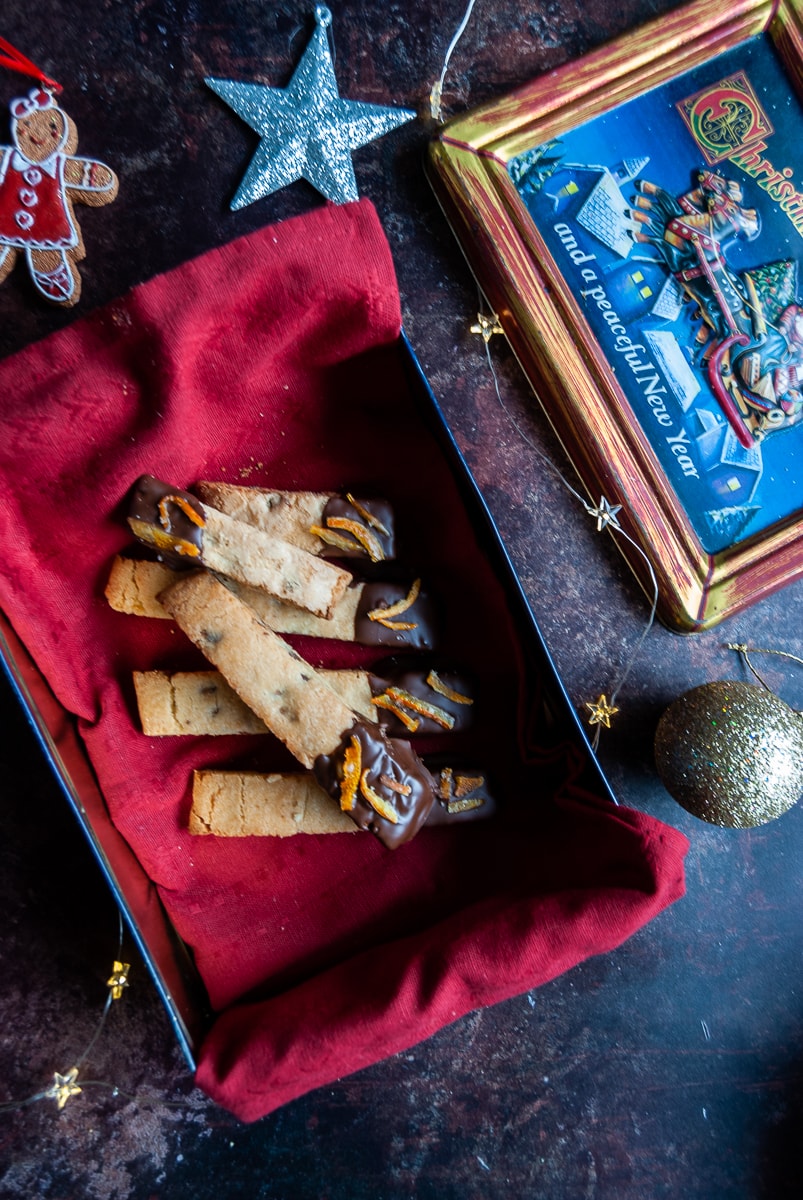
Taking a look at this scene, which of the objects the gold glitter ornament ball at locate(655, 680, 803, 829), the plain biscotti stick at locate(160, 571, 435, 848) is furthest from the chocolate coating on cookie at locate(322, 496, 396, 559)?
the gold glitter ornament ball at locate(655, 680, 803, 829)

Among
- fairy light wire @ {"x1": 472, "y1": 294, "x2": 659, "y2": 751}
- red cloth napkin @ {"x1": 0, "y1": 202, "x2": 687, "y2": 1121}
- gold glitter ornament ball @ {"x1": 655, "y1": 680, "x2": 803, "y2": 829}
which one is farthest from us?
fairy light wire @ {"x1": 472, "y1": 294, "x2": 659, "y2": 751}

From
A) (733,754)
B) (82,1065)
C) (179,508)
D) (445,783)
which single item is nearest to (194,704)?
(179,508)

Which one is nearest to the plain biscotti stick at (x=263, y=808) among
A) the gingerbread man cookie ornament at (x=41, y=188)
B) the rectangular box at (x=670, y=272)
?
the rectangular box at (x=670, y=272)

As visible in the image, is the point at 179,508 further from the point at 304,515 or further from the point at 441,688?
the point at 441,688

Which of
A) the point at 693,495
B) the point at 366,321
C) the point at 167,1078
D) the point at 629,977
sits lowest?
the point at 629,977

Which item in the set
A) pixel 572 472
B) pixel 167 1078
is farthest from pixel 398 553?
pixel 167 1078

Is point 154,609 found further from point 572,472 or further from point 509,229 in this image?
point 509,229

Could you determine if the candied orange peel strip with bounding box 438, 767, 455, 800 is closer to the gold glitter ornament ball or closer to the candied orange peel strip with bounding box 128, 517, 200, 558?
the gold glitter ornament ball
